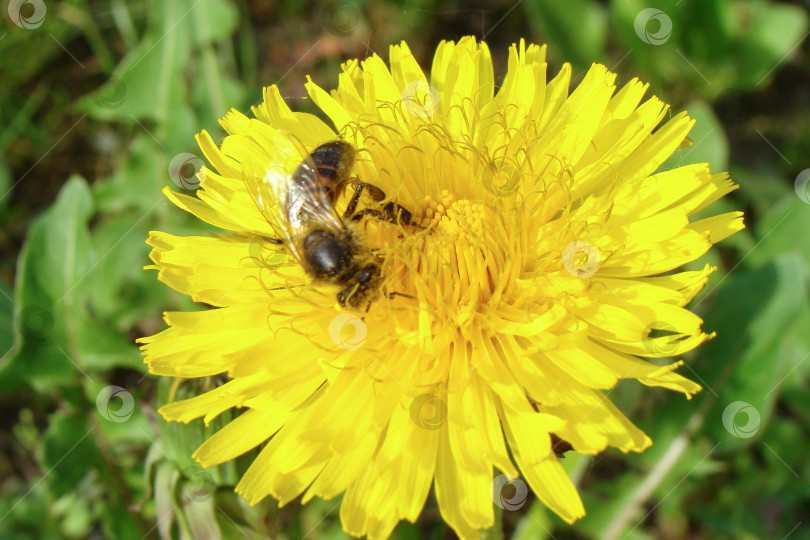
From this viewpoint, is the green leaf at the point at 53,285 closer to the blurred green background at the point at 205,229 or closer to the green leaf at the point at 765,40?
the blurred green background at the point at 205,229

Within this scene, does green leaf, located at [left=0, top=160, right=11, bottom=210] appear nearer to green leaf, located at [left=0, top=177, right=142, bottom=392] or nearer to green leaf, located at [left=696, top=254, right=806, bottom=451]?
green leaf, located at [left=0, top=177, right=142, bottom=392]

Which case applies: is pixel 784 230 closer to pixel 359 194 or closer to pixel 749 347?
pixel 749 347

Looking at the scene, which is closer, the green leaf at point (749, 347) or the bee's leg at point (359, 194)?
the bee's leg at point (359, 194)

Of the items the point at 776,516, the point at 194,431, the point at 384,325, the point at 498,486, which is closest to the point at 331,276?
the point at 384,325

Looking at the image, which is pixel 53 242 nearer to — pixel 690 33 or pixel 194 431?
pixel 194 431

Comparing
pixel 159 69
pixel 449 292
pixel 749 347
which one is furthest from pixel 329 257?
pixel 159 69

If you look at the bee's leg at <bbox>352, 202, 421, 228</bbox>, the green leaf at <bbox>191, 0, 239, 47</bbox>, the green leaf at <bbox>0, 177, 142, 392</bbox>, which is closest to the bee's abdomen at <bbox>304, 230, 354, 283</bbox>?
the bee's leg at <bbox>352, 202, 421, 228</bbox>

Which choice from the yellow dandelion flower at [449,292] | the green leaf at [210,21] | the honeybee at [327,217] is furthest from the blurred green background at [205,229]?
the honeybee at [327,217]
